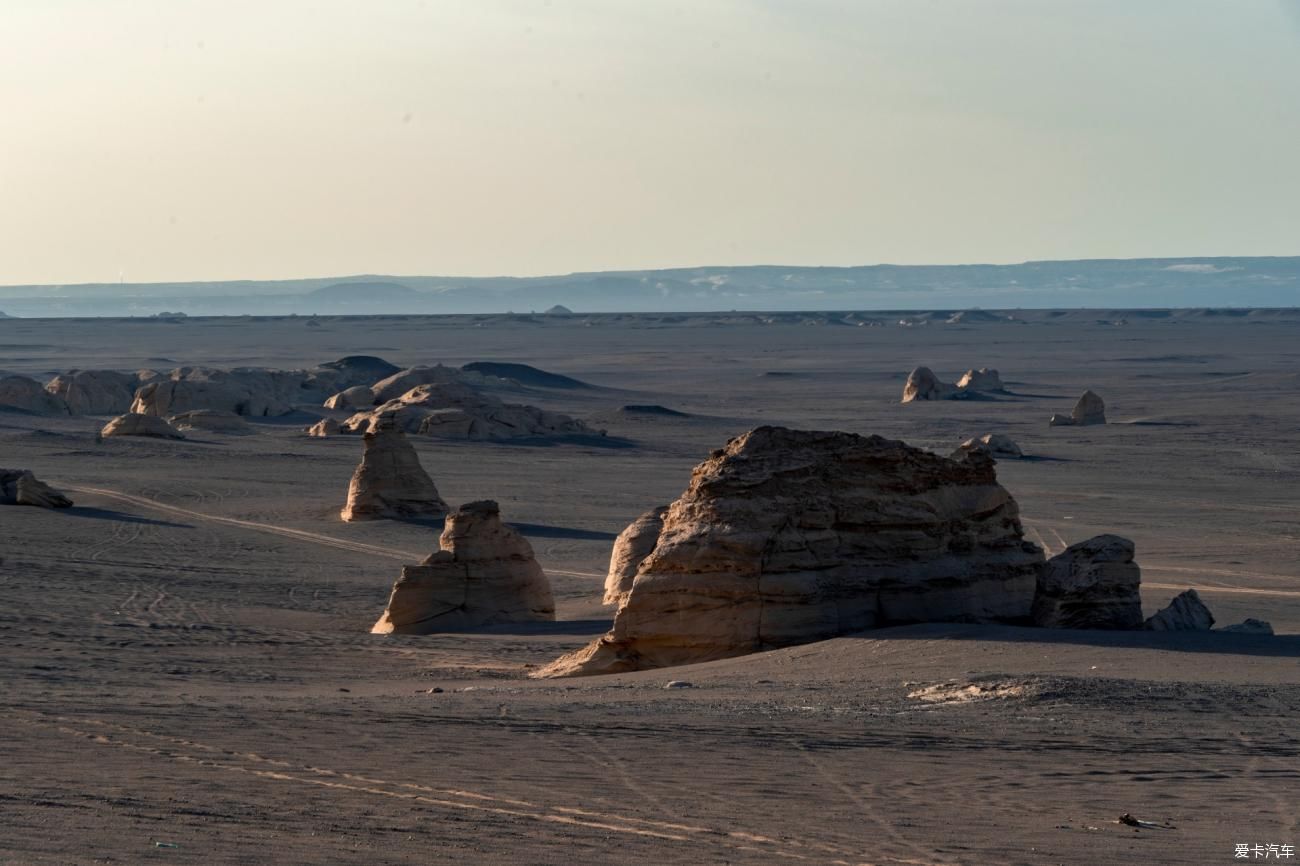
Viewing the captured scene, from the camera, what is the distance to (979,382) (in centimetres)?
7306

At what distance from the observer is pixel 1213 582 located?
25828mm

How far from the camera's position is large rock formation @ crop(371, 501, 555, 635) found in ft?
66.1

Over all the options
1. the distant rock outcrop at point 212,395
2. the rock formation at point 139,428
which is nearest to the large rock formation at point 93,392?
the distant rock outcrop at point 212,395

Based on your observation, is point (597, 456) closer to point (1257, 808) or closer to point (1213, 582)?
point (1213, 582)

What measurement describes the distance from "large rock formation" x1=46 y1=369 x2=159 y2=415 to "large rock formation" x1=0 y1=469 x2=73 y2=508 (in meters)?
27.4

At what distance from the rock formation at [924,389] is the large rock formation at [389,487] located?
128 ft

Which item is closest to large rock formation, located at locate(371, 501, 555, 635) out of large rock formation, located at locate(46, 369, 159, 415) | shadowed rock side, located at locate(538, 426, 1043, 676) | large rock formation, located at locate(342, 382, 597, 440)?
shadowed rock side, located at locate(538, 426, 1043, 676)

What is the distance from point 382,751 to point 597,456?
3675cm

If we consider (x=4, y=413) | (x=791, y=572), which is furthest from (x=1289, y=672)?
(x=4, y=413)

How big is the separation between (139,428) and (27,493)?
15.2 metres

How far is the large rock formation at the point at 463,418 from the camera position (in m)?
50.6

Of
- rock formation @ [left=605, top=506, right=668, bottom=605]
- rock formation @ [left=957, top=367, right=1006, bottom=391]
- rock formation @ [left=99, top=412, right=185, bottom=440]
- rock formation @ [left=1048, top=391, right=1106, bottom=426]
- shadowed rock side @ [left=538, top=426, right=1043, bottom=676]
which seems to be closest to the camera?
shadowed rock side @ [left=538, top=426, right=1043, bottom=676]

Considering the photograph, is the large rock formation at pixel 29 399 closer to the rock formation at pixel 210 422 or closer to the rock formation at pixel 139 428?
the rock formation at pixel 210 422

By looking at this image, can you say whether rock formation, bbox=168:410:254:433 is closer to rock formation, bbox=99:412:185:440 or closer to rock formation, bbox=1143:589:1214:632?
rock formation, bbox=99:412:185:440
